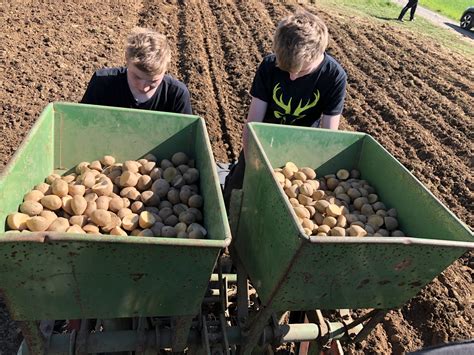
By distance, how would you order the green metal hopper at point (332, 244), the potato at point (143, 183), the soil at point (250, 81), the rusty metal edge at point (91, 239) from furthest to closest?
the soil at point (250, 81), the potato at point (143, 183), the green metal hopper at point (332, 244), the rusty metal edge at point (91, 239)

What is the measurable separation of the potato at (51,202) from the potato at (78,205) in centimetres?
6

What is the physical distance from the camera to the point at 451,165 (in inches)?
239

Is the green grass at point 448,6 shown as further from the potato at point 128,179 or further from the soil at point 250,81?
the potato at point 128,179

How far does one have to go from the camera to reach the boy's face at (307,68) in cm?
277

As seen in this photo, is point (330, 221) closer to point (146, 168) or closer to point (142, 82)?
point (146, 168)

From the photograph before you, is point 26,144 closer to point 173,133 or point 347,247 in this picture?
point 173,133

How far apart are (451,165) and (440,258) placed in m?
4.58

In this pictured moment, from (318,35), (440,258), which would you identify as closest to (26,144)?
(318,35)

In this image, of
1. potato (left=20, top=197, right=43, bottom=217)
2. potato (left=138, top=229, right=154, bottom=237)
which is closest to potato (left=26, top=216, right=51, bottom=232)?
potato (left=20, top=197, right=43, bottom=217)

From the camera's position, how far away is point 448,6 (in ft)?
73.6

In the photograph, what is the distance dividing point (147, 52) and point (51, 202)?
3.56ft

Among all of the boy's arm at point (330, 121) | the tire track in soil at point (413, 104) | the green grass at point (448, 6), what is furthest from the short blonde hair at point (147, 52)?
the green grass at point (448, 6)

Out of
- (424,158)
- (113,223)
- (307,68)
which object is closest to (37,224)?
(113,223)

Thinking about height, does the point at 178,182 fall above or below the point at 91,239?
below
